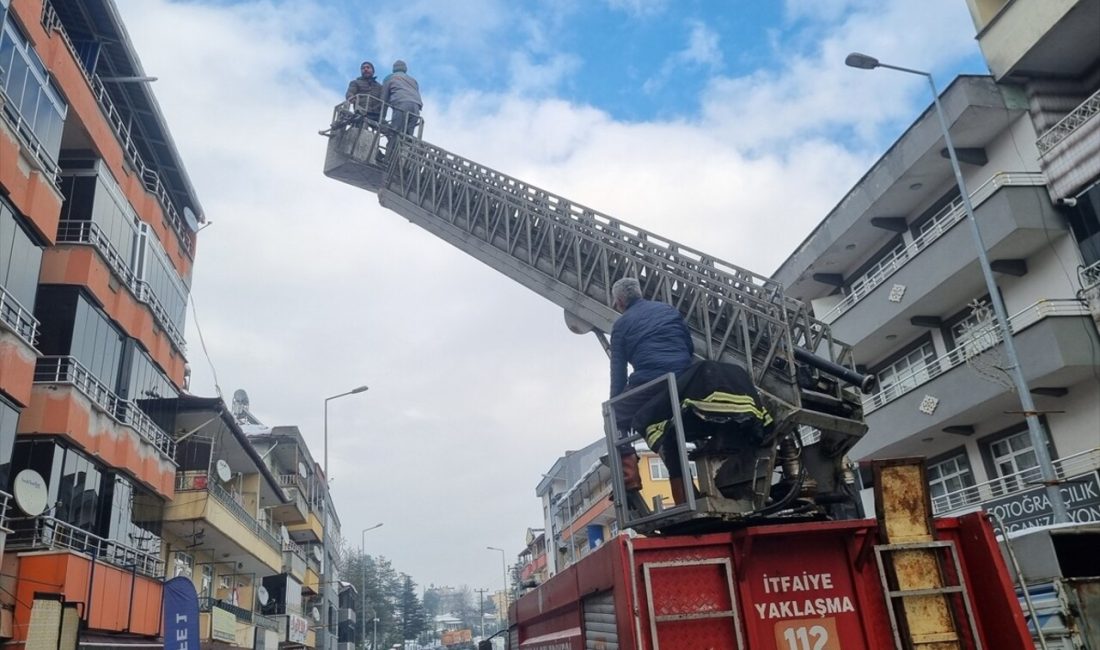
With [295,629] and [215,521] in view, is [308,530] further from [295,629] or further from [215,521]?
[215,521]

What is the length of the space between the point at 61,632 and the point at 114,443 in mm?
4363

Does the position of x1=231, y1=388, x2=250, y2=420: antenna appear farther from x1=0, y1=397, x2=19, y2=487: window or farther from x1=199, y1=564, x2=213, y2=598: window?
x1=0, y1=397, x2=19, y2=487: window

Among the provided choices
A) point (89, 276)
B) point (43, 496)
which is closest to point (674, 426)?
point (43, 496)

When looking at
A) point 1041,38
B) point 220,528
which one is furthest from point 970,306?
point 220,528

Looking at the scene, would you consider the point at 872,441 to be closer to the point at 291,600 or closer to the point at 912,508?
the point at 912,508

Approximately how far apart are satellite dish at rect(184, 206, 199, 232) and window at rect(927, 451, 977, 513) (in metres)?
21.4

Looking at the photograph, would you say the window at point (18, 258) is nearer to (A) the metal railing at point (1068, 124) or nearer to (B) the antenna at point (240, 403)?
(A) the metal railing at point (1068, 124)

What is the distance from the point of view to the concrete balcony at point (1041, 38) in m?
17.0

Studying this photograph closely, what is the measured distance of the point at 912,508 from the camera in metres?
4.88

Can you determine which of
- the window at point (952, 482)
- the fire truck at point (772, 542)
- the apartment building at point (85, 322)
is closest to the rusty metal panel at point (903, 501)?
the fire truck at point (772, 542)

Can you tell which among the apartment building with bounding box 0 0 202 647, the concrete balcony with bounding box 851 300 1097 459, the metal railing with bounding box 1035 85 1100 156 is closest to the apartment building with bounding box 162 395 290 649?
the apartment building with bounding box 0 0 202 647

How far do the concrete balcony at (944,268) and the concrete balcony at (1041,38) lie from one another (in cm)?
273

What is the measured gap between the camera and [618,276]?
347 inches

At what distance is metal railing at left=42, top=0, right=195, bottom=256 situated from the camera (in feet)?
49.4
